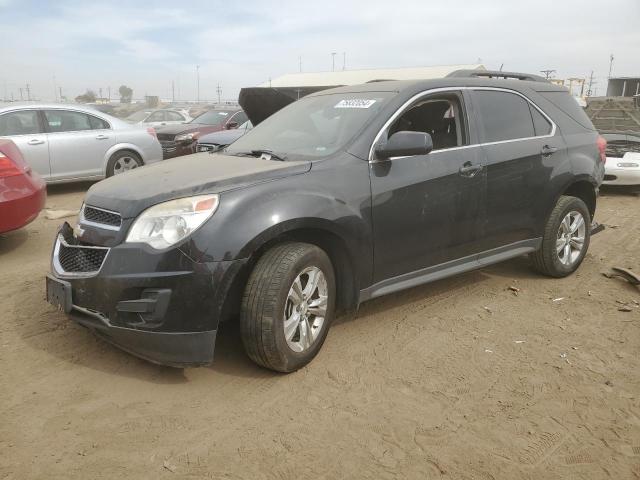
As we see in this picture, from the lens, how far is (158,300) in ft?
9.25

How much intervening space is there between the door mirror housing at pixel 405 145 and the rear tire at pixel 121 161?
6.65 m

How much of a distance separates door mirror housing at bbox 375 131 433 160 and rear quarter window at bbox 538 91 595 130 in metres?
2.02

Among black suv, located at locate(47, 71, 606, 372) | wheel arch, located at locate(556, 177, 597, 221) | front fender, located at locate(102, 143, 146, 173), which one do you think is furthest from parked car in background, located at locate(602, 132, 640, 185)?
front fender, located at locate(102, 143, 146, 173)

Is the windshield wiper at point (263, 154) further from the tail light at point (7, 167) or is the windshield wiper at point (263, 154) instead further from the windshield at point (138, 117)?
the windshield at point (138, 117)

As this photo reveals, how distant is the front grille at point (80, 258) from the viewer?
119 inches

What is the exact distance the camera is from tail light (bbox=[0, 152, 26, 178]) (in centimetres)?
505

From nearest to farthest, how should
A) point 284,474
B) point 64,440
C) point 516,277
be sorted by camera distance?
point 284,474
point 64,440
point 516,277

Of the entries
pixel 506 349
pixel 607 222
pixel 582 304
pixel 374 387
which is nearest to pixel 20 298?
pixel 374 387

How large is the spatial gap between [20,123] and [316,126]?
245 inches

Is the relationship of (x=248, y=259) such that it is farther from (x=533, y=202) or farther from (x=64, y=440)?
(x=533, y=202)

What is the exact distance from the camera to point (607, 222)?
8008 mm

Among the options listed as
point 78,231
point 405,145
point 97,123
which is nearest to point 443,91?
point 405,145

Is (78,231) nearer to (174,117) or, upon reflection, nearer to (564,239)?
(564,239)

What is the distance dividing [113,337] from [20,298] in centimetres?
180
